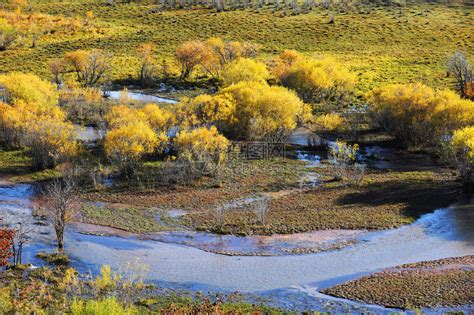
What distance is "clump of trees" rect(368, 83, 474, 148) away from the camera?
6831 centimetres

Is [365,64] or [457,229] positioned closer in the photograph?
[457,229]

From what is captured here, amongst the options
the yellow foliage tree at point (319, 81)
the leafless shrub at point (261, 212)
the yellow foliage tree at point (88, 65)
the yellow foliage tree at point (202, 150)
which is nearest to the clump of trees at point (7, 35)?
the yellow foliage tree at point (88, 65)

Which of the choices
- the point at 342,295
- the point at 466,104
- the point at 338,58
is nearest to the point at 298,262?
the point at 342,295

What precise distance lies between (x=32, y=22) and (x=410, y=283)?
392 feet

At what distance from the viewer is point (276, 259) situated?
1751 inches

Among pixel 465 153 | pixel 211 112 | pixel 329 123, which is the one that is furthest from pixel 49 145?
pixel 465 153

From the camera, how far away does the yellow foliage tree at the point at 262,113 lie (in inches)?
2776

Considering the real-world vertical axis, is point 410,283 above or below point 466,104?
below

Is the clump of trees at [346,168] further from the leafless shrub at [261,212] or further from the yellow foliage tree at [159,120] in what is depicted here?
the yellow foliage tree at [159,120]

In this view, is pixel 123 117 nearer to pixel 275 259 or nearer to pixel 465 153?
pixel 275 259

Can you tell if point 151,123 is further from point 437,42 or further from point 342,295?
point 437,42

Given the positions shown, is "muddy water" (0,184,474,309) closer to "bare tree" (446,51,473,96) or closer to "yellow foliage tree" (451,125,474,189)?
"yellow foliage tree" (451,125,474,189)

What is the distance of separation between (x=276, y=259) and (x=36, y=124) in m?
32.8

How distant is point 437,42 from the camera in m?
133
